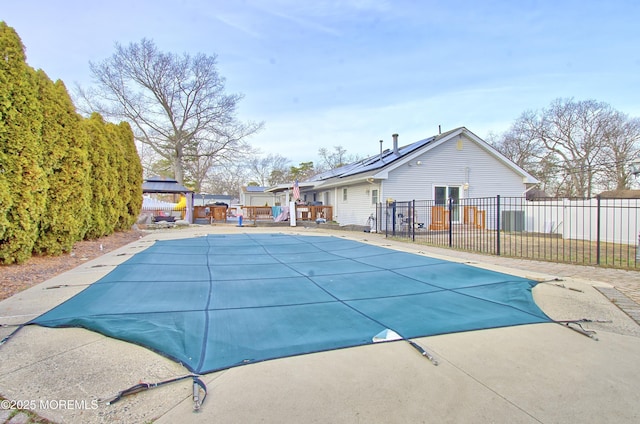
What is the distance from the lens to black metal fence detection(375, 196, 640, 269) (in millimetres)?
7520

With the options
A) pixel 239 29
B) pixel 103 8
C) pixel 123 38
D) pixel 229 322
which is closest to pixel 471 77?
pixel 239 29

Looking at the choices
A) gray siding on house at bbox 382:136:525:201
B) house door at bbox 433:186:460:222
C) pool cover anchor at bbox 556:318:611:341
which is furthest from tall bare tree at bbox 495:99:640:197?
pool cover anchor at bbox 556:318:611:341

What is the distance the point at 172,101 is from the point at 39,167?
66.2ft

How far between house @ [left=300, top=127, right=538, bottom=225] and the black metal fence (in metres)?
0.71

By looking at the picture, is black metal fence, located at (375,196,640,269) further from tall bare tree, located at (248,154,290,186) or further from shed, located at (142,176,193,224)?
tall bare tree, located at (248,154,290,186)

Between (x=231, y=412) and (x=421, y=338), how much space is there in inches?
66.2

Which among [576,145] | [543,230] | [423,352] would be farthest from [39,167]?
[576,145]

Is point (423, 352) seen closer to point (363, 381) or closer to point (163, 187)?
point (363, 381)

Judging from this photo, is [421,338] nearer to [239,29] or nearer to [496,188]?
[239,29]

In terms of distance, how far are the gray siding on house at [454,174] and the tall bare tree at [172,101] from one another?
1571 centimetres

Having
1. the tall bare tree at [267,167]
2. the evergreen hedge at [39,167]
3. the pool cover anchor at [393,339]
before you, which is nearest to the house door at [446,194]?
the pool cover anchor at [393,339]

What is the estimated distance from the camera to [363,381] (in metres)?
2.06

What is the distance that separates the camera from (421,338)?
107 inches

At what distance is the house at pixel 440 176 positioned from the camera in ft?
44.7
